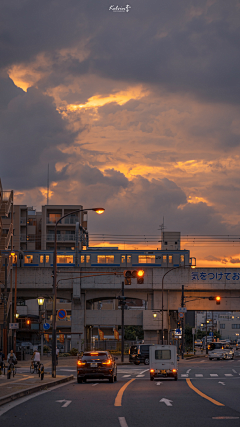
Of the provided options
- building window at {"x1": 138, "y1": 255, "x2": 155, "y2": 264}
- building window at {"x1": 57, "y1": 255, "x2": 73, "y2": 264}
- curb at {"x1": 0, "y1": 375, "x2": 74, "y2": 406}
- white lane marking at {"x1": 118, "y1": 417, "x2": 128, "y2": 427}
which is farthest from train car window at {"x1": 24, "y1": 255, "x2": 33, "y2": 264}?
white lane marking at {"x1": 118, "y1": 417, "x2": 128, "y2": 427}

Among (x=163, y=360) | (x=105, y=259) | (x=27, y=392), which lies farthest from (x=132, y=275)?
(x=105, y=259)

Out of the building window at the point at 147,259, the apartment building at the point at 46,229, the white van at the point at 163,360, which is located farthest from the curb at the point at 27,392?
the apartment building at the point at 46,229

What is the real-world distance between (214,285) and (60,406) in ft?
221

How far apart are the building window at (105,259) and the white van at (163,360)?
156 feet

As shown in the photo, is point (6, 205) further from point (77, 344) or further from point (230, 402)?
point (230, 402)

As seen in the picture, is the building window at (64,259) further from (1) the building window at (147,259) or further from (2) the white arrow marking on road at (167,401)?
(2) the white arrow marking on road at (167,401)

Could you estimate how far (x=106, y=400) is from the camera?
1819cm

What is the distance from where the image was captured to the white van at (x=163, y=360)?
97.3ft

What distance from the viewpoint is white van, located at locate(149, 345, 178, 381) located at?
29.7 m

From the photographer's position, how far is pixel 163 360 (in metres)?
29.9

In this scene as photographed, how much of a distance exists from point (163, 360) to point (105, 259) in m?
48.9

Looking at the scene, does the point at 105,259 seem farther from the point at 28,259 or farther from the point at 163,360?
the point at 163,360

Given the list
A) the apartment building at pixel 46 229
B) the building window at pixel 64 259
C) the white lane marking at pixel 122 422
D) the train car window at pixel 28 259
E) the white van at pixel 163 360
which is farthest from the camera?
the apartment building at pixel 46 229

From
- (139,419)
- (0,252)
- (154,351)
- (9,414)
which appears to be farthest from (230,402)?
(0,252)
